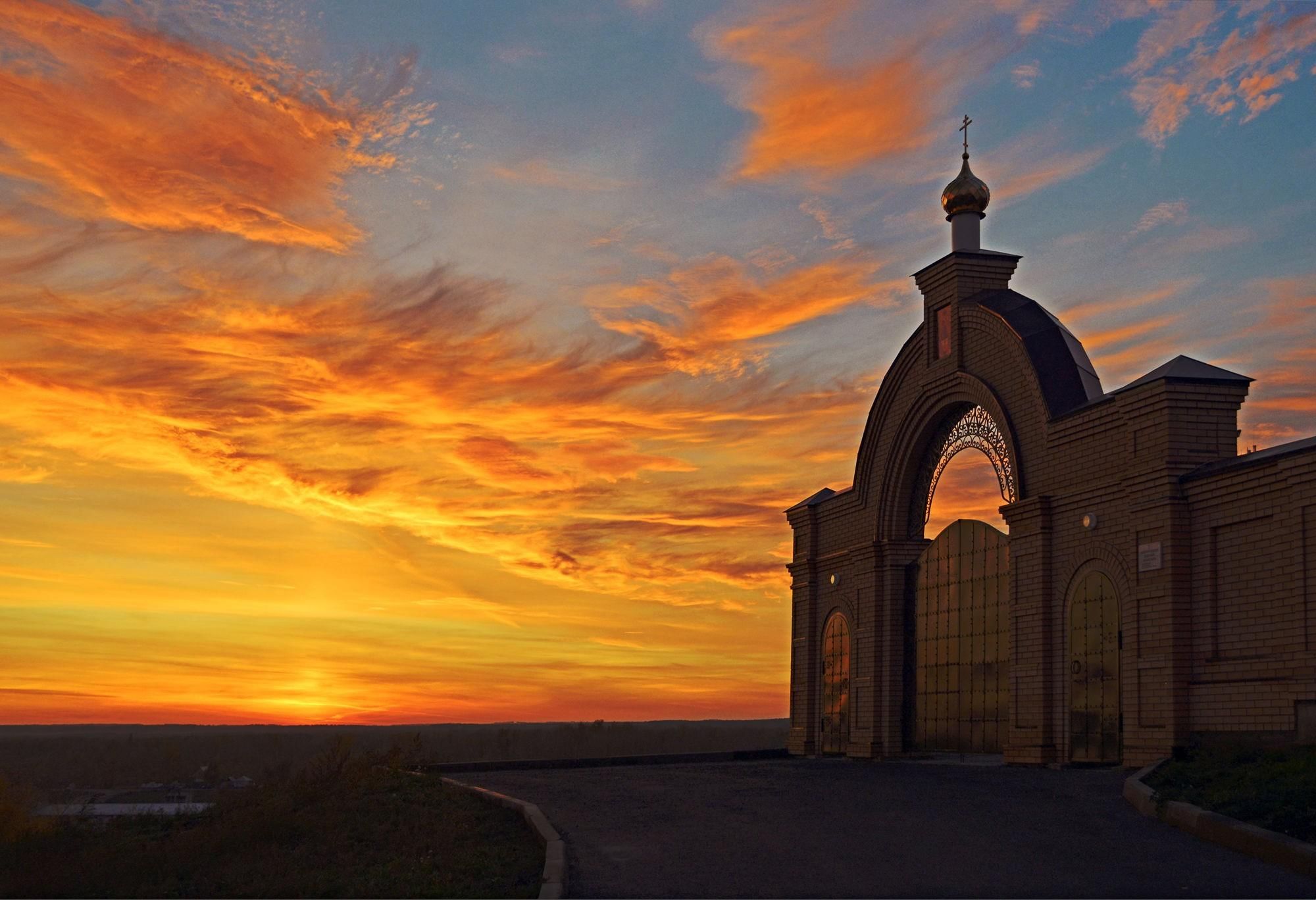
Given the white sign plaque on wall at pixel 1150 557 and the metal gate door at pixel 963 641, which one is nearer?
the white sign plaque on wall at pixel 1150 557

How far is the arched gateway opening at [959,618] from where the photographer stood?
2512 cm

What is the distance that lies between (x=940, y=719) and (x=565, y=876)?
55.1ft

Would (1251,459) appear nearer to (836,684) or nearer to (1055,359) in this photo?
(1055,359)

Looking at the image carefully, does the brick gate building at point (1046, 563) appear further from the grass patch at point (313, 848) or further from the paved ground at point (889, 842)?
the grass patch at point (313, 848)

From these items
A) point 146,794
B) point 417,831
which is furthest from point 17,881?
point 146,794

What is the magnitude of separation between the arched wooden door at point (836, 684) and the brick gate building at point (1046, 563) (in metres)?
0.06

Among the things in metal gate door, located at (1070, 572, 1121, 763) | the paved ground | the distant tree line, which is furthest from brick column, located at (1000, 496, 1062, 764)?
the distant tree line

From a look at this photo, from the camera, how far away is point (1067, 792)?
55.4ft

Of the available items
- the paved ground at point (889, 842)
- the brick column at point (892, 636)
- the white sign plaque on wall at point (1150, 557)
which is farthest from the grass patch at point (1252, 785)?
the brick column at point (892, 636)

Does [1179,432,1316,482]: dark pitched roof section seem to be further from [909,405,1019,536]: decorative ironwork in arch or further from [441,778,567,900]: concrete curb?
[441,778,567,900]: concrete curb

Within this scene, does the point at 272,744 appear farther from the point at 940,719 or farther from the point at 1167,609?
the point at 1167,609

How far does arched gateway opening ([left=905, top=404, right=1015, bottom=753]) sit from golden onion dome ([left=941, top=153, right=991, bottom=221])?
4188 mm

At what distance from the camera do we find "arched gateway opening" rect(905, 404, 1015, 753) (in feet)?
82.4

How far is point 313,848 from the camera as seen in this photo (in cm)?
1717
